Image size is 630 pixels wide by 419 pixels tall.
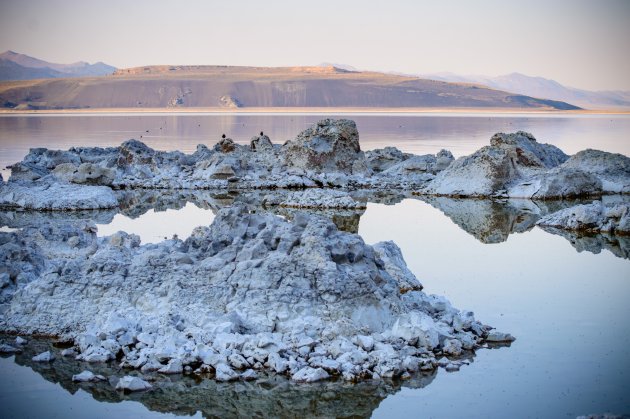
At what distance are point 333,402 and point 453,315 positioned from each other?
6.53 feet

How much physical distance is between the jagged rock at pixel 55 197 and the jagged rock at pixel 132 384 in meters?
10.0

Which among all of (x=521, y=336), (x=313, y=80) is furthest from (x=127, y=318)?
(x=313, y=80)

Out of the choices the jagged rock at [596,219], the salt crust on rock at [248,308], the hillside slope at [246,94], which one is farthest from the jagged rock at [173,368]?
the hillside slope at [246,94]

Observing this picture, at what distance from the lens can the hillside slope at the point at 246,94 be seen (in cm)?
11606

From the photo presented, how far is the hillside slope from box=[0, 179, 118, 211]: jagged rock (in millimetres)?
97366

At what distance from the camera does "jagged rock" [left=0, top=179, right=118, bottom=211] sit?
15906 millimetres

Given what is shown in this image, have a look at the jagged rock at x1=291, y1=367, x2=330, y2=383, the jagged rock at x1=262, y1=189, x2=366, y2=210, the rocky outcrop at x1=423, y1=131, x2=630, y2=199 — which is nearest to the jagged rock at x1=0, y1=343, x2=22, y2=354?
the jagged rock at x1=291, y1=367, x2=330, y2=383

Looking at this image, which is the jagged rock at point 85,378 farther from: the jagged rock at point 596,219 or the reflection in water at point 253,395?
the jagged rock at point 596,219

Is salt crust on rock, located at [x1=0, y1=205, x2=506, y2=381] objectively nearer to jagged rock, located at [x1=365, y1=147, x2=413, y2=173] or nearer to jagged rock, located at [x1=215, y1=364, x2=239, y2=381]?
jagged rock, located at [x1=215, y1=364, x2=239, y2=381]

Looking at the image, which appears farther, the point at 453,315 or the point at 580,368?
the point at 453,315

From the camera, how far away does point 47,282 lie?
8.02 meters

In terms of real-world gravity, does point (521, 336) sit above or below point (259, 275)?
below

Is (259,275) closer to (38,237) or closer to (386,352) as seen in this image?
(386,352)

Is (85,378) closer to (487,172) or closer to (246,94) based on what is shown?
(487,172)
